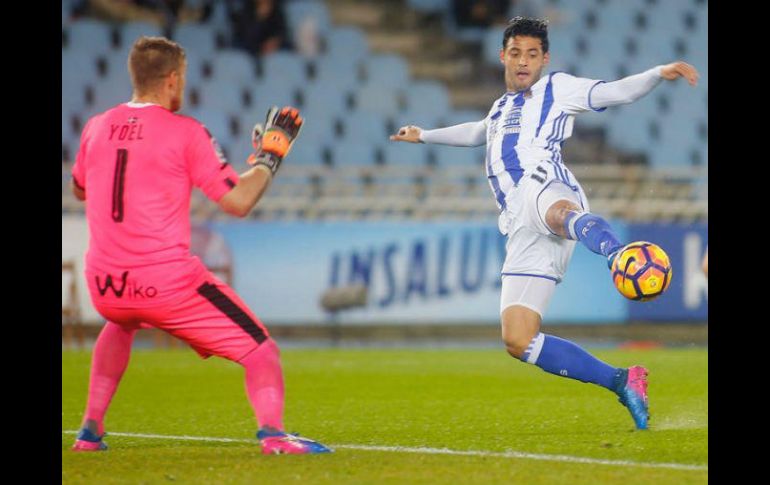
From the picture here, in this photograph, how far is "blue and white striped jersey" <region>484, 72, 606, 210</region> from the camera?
6844 mm

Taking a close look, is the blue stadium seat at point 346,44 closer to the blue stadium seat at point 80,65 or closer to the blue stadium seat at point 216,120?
the blue stadium seat at point 216,120

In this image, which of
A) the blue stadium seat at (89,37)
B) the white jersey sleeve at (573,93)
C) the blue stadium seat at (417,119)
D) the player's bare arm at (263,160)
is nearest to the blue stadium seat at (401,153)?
the blue stadium seat at (417,119)

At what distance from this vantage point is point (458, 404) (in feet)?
27.5

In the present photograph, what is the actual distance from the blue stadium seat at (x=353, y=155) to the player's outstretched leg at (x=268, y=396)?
12.1 m

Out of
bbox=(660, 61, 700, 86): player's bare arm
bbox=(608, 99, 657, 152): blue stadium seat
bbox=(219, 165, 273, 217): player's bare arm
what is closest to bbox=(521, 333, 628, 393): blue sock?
bbox=(660, 61, 700, 86): player's bare arm

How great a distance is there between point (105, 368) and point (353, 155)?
11889 mm

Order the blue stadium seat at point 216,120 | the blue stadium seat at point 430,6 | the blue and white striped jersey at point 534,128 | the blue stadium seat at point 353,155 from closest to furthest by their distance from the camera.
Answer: the blue and white striped jersey at point 534,128, the blue stadium seat at point 216,120, the blue stadium seat at point 353,155, the blue stadium seat at point 430,6

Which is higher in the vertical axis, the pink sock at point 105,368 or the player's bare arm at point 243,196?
the player's bare arm at point 243,196

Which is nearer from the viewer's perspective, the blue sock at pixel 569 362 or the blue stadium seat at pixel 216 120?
the blue sock at pixel 569 362

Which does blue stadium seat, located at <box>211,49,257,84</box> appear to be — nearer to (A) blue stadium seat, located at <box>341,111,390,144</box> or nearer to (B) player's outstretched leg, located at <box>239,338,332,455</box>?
(A) blue stadium seat, located at <box>341,111,390,144</box>

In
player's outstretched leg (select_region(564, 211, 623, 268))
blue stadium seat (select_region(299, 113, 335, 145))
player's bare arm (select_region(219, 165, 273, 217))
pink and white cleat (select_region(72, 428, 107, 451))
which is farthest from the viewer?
blue stadium seat (select_region(299, 113, 335, 145))

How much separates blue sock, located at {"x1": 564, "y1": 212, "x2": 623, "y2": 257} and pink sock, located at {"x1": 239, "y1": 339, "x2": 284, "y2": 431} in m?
1.67

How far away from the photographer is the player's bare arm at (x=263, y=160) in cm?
541

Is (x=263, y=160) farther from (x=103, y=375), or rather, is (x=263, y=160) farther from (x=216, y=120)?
(x=216, y=120)
